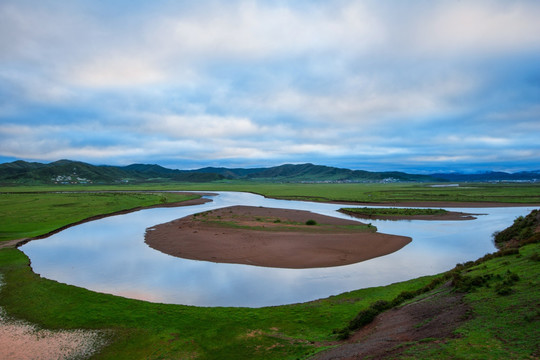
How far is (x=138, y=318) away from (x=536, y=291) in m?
18.0

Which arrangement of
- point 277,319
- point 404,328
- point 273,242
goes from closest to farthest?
point 404,328 < point 277,319 < point 273,242

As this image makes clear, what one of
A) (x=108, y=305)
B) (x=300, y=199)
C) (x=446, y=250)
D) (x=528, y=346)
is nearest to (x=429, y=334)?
(x=528, y=346)

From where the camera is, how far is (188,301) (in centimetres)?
1853

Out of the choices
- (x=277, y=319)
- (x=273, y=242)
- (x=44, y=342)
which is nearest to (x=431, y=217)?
(x=273, y=242)

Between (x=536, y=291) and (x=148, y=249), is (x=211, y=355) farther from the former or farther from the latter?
(x=148, y=249)

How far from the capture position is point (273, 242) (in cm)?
Result: 3441

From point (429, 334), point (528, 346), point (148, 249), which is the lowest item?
point (148, 249)

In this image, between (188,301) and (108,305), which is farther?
(188,301)

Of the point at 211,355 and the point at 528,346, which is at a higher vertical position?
the point at 528,346

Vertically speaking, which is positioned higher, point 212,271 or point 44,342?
point 44,342

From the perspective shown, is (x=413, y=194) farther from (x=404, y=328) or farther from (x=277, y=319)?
(x=404, y=328)

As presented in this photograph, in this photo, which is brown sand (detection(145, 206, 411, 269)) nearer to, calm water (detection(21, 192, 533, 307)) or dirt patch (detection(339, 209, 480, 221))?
calm water (detection(21, 192, 533, 307))

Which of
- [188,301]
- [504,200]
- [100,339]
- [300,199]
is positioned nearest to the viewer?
[100,339]

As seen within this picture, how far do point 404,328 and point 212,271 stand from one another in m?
16.8
